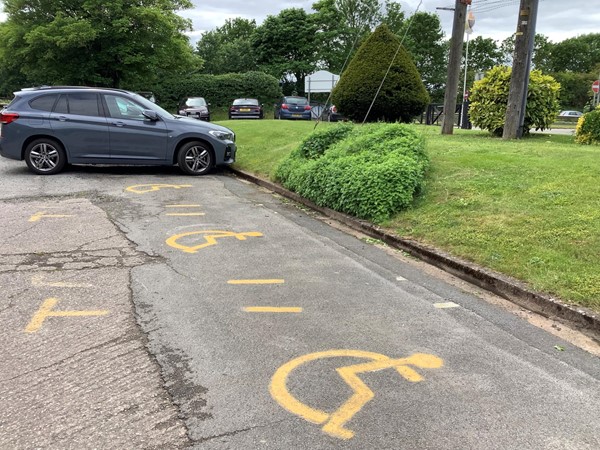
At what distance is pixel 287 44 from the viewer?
177 feet

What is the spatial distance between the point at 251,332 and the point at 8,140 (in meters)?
8.42

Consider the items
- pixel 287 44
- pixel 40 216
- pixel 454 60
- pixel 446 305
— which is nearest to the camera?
pixel 446 305

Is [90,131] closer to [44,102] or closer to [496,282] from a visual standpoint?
[44,102]

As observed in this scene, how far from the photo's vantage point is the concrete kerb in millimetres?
4047

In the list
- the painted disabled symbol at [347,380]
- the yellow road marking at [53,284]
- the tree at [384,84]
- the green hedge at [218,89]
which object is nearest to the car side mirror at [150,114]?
the yellow road marking at [53,284]

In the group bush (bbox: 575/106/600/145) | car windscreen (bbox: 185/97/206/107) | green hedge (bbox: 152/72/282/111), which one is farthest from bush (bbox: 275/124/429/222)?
green hedge (bbox: 152/72/282/111)

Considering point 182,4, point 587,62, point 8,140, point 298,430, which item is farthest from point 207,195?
point 587,62

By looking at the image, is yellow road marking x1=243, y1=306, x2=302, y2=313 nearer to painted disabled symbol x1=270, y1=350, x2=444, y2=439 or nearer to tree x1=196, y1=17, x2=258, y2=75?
painted disabled symbol x1=270, y1=350, x2=444, y2=439

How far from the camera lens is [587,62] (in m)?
82.4

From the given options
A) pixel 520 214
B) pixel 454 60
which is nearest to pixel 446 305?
pixel 520 214

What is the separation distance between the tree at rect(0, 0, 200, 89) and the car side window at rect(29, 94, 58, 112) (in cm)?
1891

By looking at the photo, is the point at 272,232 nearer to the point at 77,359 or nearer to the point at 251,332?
the point at 251,332

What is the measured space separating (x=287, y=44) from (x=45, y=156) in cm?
4726

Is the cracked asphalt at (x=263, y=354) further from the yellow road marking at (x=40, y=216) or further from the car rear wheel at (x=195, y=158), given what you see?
the car rear wheel at (x=195, y=158)
